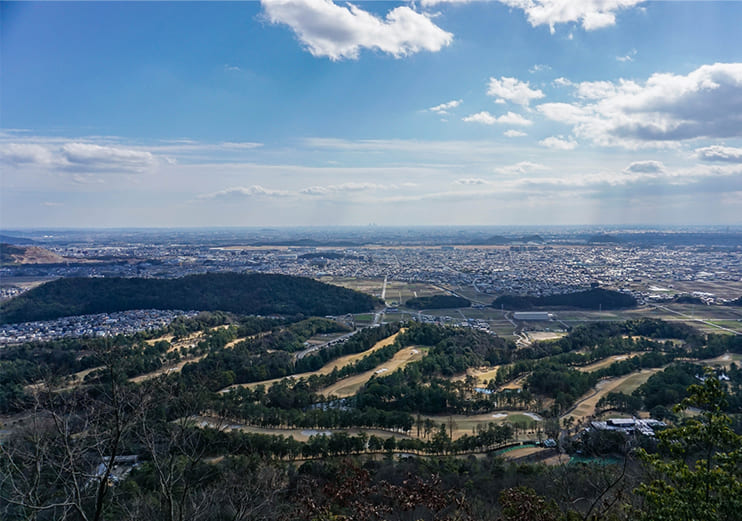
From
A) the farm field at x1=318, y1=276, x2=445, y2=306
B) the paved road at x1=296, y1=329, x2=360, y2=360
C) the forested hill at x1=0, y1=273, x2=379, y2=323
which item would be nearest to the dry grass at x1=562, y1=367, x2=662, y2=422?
the paved road at x1=296, y1=329, x2=360, y2=360

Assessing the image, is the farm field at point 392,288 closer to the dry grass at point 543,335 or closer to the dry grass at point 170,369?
the dry grass at point 543,335

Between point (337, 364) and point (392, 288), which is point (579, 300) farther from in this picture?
point (337, 364)

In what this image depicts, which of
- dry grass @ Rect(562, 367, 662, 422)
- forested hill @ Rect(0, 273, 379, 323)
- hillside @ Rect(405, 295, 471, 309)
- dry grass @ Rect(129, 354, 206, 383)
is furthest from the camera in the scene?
hillside @ Rect(405, 295, 471, 309)

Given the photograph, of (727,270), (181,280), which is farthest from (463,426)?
(727,270)

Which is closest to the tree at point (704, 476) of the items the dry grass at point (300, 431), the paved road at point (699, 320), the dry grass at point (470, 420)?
the dry grass at point (470, 420)

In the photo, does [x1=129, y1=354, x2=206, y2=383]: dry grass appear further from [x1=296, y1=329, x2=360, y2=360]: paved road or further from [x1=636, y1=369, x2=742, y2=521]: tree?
[x1=636, y1=369, x2=742, y2=521]: tree
